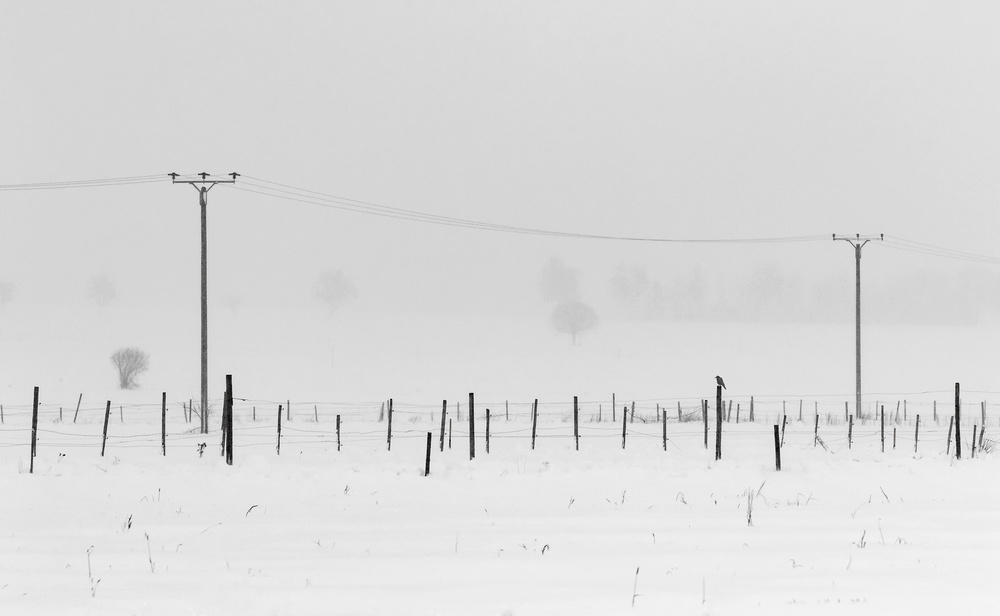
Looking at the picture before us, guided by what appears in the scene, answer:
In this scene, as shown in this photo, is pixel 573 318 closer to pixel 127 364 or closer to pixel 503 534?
pixel 127 364

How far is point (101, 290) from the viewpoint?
144 m

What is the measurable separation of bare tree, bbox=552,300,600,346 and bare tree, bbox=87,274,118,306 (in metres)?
83.5

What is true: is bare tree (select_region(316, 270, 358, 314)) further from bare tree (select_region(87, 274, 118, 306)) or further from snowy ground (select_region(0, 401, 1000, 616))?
snowy ground (select_region(0, 401, 1000, 616))

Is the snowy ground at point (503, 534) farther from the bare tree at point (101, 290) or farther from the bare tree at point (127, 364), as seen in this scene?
the bare tree at point (101, 290)

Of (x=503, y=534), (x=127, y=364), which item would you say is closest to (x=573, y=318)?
(x=127, y=364)

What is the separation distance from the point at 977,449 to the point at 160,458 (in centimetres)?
2128

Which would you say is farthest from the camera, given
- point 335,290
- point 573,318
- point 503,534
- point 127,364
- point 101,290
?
point 335,290

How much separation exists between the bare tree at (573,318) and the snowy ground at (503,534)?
8028cm

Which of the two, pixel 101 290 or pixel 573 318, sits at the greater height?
pixel 101 290

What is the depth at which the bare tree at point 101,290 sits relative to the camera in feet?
471

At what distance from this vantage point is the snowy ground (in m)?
8.55

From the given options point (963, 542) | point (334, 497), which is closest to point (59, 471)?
point (334, 497)

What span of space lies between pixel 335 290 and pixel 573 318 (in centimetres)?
6031

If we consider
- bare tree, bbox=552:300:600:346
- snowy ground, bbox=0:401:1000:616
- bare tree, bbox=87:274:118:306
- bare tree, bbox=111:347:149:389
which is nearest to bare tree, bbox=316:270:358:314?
bare tree, bbox=87:274:118:306
